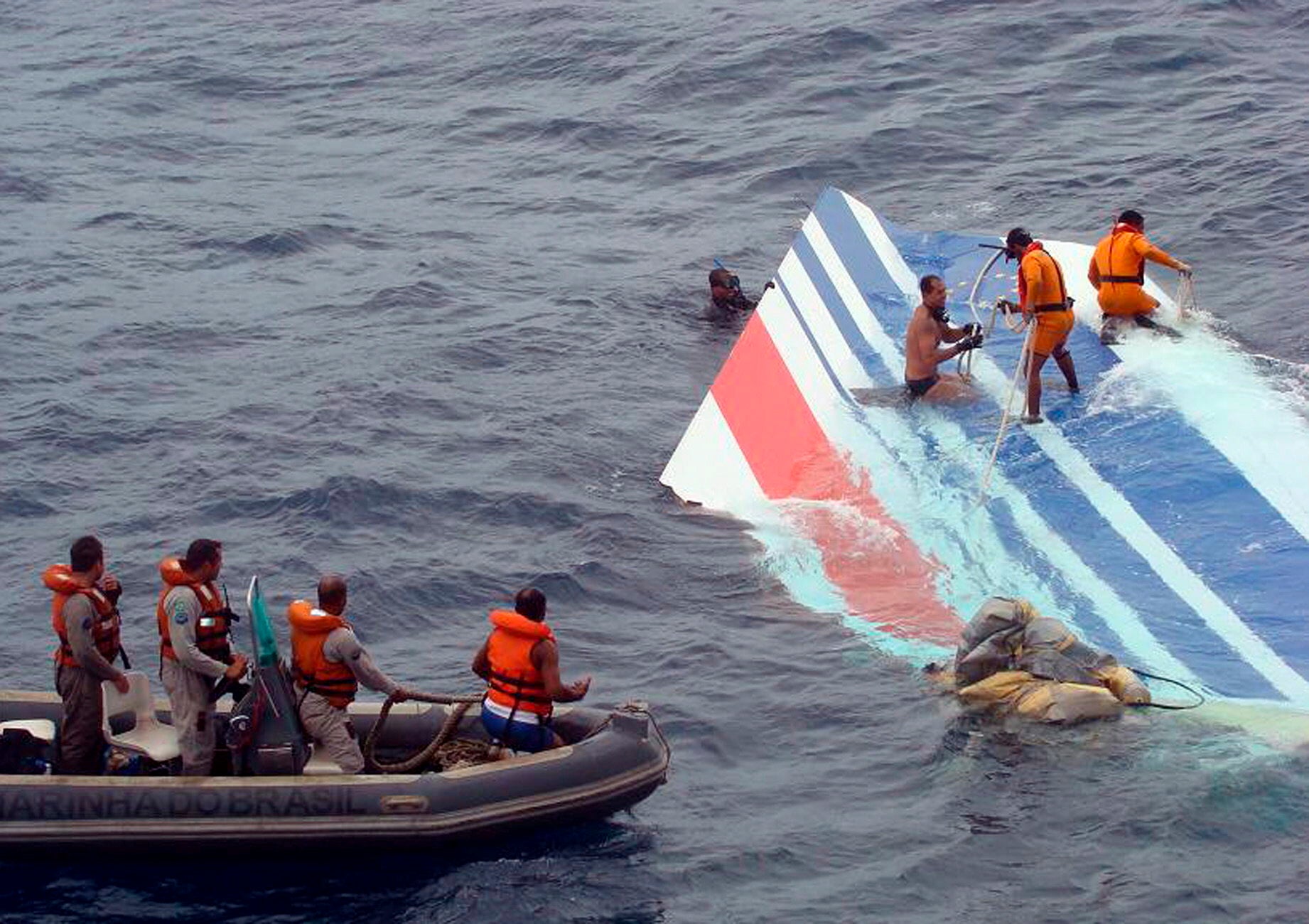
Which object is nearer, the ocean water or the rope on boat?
the ocean water

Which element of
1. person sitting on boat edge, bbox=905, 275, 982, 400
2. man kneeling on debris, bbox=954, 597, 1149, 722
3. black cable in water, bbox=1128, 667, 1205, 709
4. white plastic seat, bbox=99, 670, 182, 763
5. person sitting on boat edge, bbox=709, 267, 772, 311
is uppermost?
person sitting on boat edge, bbox=709, 267, 772, 311

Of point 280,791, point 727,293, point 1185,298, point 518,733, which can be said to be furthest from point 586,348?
point 280,791

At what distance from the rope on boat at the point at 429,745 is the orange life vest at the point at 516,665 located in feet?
1.07

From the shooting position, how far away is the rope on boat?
11.0 metres

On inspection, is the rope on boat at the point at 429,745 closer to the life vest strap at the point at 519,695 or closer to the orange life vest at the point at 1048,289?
the life vest strap at the point at 519,695

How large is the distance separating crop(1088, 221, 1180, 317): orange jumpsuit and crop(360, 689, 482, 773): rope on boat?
26.6 ft

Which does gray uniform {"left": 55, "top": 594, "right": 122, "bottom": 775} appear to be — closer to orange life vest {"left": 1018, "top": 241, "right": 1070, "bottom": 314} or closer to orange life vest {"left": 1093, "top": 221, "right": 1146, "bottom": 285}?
orange life vest {"left": 1018, "top": 241, "right": 1070, "bottom": 314}

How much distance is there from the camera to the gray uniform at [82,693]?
34.6ft

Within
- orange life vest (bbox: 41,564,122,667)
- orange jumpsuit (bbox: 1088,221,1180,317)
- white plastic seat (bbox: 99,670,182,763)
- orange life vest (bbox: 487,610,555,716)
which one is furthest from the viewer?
orange jumpsuit (bbox: 1088,221,1180,317)

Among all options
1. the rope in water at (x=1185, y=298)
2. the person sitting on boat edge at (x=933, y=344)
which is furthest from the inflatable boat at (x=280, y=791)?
the rope in water at (x=1185, y=298)

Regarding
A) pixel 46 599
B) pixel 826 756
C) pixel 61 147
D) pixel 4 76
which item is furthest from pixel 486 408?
pixel 4 76

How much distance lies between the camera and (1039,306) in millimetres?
15477

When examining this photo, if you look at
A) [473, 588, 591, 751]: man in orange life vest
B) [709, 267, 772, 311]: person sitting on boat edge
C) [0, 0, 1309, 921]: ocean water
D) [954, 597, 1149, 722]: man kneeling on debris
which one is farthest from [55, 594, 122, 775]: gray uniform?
[709, 267, 772, 311]: person sitting on boat edge

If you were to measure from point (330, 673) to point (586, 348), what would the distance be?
9.11 metres
